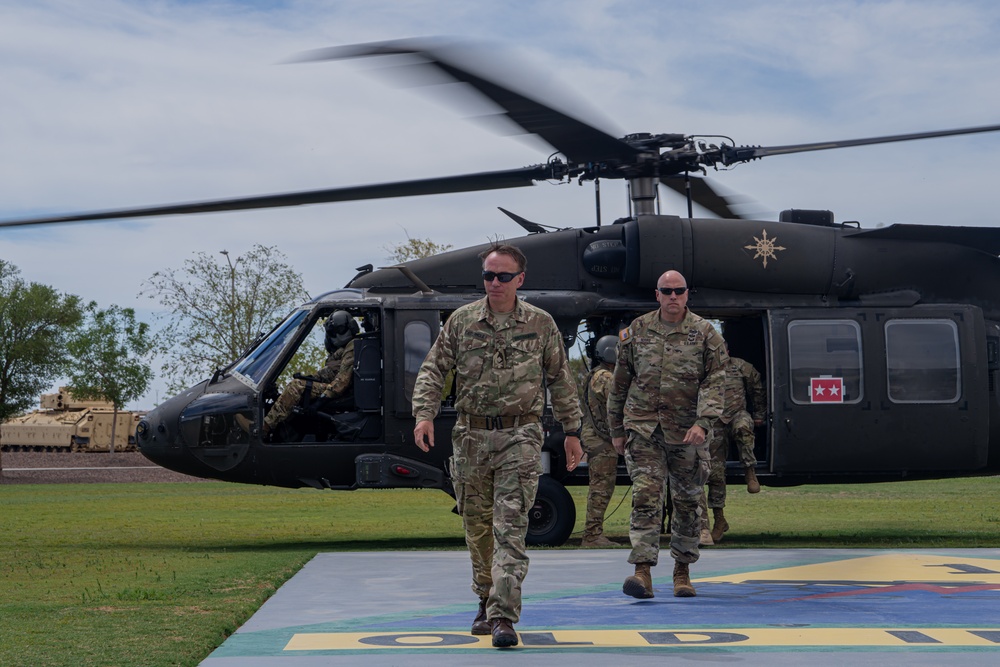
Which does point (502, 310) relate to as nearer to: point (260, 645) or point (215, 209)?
point (260, 645)

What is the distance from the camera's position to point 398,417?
12273 millimetres

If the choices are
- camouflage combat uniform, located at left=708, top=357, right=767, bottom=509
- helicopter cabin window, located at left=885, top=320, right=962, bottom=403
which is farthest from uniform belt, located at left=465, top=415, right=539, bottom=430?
helicopter cabin window, located at left=885, top=320, right=962, bottom=403

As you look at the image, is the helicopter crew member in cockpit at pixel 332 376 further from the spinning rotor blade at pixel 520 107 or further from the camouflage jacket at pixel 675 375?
the camouflage jacket at pixel 675 375

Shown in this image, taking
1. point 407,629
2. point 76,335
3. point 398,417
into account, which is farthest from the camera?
point 76,335

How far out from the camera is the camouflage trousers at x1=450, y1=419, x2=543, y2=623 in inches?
252

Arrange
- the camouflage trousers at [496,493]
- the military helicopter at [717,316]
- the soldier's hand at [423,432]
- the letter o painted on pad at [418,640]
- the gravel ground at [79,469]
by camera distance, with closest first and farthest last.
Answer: the letter o painted on pad at [418,640]
the camouflage trousers at [496,493]
the soldier's hand at [423,432]
the military helicopter at [717,316]
the gravel ground at [79,469]

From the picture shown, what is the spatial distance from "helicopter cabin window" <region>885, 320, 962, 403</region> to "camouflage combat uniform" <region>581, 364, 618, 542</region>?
111 inches

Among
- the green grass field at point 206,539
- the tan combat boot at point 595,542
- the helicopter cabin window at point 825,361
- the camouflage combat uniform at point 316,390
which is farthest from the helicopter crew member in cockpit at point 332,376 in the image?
the helicopter cabin window at point 825,361

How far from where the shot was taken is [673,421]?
8.05 m

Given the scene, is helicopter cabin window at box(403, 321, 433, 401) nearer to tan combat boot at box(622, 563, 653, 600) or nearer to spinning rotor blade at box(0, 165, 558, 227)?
spinning rotor blade at box(0, 165, 558, 227)

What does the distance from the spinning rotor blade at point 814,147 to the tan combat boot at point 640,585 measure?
15.1ft

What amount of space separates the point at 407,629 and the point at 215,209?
4.96 meters

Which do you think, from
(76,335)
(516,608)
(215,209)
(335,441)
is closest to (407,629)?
(516,608)

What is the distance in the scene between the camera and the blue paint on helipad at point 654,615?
5.84 metres
